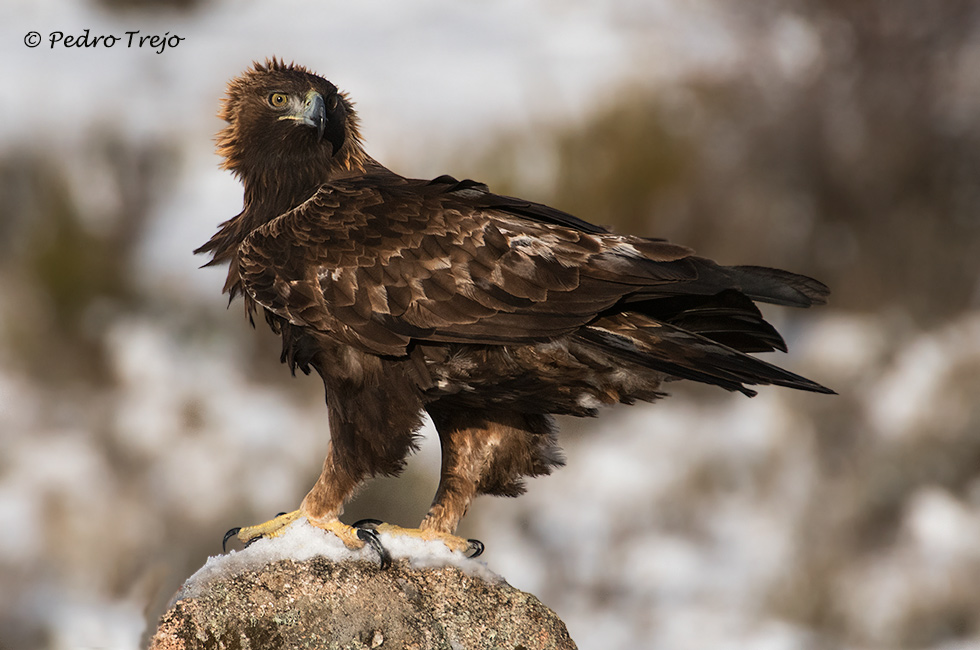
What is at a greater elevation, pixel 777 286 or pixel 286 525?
pixel 777 286

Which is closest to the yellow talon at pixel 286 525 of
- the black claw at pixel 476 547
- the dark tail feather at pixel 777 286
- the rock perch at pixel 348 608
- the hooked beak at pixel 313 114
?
the rock perch at pixel 348 608

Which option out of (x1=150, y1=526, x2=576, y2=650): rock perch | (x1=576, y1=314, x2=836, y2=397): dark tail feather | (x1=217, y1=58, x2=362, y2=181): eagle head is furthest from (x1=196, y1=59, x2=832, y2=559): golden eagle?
(x1=150, y1=526, x2=576, y2=650): rock perch

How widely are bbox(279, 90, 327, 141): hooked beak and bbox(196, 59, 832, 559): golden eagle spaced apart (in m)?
0.01

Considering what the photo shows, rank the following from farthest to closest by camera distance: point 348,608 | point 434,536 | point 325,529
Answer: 1. point 434,536
2. point 325,529
3. point 348,608

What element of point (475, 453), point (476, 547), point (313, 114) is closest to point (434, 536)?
point (476, 547)

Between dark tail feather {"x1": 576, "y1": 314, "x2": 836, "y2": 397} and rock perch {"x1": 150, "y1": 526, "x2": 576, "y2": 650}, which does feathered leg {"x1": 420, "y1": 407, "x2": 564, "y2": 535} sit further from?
dark tail feather {"x1": 576, "y1": 314, "x2": 836, "y2": 397}

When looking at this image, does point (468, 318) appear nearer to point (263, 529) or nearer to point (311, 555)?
point (311, 555)

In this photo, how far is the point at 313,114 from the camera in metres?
5.21

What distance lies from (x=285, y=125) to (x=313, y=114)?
7.9 inches

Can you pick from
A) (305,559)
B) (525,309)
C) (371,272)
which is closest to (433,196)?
(371,272)

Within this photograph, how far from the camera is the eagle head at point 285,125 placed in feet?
17.4

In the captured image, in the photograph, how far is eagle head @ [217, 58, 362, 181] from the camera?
5.30 metres

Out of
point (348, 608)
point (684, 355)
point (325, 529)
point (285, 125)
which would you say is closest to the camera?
point (684, 355)

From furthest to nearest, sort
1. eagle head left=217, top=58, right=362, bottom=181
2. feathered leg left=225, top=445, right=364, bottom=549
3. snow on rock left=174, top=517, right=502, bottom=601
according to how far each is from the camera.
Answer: eagle head left=217, top=58, right=362, bottom=181, feathered leg left=225, top=445, right=364, bottom=549, snow on rock left=174, top=517, right=502, bottom=601
